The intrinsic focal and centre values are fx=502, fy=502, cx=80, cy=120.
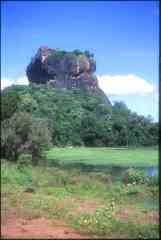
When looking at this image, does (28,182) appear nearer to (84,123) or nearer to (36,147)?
(36,147)

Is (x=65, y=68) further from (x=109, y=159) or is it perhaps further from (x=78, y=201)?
(x=78, y=201)

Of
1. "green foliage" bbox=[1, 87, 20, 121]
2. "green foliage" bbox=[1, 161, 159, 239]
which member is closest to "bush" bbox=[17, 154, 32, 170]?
"green foliage" bbox=[1, 161, 159, 239]

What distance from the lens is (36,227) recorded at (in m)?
10.3

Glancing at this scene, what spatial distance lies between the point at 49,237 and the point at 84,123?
183 ft

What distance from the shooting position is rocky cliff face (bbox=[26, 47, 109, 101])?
10938cm

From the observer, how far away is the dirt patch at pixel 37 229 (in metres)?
9.57

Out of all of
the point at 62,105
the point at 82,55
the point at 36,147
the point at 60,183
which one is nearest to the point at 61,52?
the point at 82,55

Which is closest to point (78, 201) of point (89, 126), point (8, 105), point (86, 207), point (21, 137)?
point (86, 207)

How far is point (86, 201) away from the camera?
14.4m

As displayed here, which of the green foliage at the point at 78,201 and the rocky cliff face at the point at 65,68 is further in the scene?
the rocky cliff face at the point at 65,68

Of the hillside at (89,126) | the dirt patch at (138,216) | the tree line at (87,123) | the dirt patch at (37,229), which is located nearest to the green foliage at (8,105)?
the dirt patch at (138,216)

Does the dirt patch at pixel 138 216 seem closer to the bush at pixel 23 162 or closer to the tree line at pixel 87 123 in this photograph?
the bush at pixel 23 162

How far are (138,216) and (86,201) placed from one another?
8.95 ft

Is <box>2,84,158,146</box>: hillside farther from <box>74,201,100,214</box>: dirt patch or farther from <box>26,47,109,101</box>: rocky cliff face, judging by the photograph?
<box>74,201,100,214</box>: dirt patch
